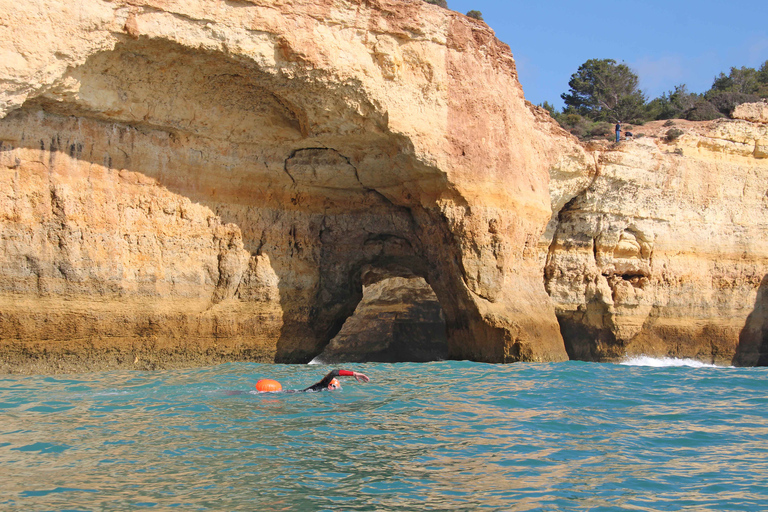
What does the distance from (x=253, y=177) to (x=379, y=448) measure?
8173 mm

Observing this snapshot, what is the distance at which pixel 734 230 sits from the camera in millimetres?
16531

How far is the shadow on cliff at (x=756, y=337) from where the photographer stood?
16.2 meters

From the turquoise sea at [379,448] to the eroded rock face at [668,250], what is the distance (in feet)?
22.8

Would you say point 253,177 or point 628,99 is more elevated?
point 628,99

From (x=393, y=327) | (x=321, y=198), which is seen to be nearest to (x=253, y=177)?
(x=321, y=198)

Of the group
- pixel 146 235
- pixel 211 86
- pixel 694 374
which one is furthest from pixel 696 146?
pixel 146 235

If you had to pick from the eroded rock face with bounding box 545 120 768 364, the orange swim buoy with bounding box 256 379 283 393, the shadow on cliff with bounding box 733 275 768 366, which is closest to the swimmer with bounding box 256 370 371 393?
the orange swim buoy with bounding box 256 379 283 393

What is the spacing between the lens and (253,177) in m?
12.6

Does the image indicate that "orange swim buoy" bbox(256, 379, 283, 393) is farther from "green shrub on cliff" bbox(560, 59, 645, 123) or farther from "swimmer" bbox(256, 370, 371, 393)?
"green shrub on cliff" bbox(560, 59, 645, 123)

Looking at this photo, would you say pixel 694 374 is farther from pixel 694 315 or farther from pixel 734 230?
pixel 734 230

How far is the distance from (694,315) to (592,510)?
1357cm

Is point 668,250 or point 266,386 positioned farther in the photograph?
point 668,250

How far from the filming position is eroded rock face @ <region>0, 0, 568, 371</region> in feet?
32.0

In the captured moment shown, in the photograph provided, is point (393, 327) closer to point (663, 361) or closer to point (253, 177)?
point (663, 361)
